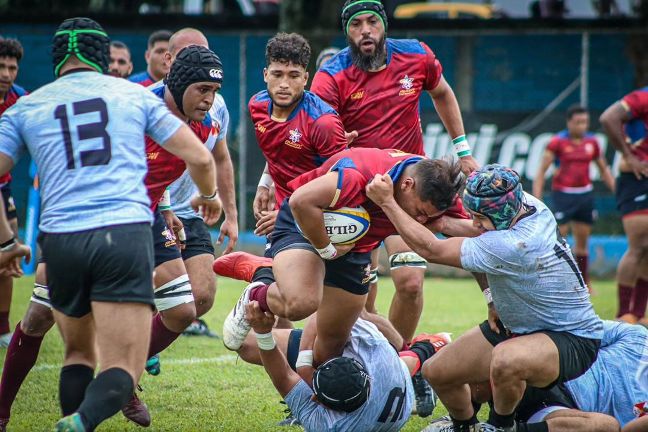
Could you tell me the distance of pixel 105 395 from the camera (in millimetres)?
4148

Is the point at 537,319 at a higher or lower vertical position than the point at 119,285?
lower

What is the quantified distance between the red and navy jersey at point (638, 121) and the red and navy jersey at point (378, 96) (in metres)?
3.34

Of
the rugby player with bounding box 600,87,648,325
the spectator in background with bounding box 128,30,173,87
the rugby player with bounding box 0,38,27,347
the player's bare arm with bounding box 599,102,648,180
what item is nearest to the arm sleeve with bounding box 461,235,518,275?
the spectator in background with bounding box 128,30,173,87

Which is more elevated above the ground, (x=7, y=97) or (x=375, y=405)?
(x=7, y=97)

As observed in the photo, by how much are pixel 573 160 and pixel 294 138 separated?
7599 millimetres

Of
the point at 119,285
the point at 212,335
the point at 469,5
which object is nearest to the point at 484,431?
the point at 119,285

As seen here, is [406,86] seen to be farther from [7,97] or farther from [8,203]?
[8,203]

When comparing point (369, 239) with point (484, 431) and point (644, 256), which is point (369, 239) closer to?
point (484, 431)

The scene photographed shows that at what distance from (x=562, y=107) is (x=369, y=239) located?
419 inches

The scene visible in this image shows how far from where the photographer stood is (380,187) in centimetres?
511

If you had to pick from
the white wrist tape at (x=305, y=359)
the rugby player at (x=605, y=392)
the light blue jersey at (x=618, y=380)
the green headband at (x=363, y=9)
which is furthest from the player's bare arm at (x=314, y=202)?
the green headband at (x=363, y=9)

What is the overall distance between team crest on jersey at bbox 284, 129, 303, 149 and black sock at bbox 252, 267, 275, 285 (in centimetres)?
83

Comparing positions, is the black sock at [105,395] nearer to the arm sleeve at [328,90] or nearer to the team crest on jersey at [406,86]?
the arm sleeve at [328,90]

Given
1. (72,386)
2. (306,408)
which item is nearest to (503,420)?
(306,408)
